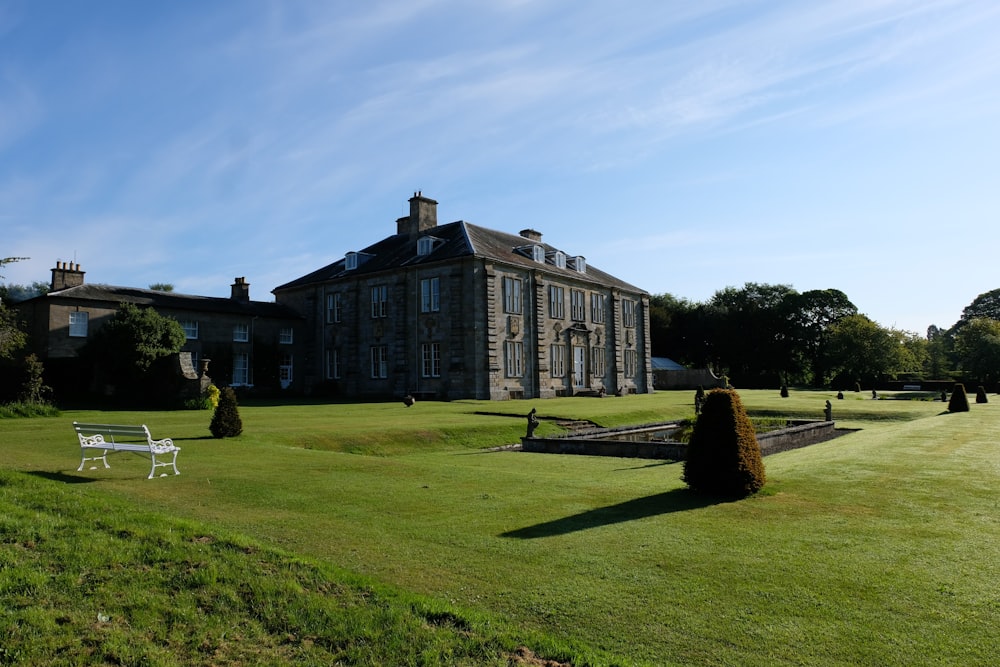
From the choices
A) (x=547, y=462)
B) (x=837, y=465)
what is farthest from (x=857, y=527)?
(x=547, y=462)

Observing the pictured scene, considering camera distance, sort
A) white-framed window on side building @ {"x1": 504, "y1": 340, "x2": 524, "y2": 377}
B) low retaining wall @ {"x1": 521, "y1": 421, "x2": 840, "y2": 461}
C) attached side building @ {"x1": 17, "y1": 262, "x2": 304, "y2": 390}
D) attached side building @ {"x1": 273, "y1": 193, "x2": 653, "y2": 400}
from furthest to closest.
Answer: white-framed window on side building @ {"x1": 504, "y1": 340, "x2": 524, "y2": 377}
attached side building @ {"x1": 273, "y1": 193, "x2": 653, "y2": 400}
attached side building @ {"x1": 17, "y1": 262, "x2": 304, "y2": 390}
low retaining wall @ {"x1": 521, "y1": 421, "x2": 840, "y2": 461}

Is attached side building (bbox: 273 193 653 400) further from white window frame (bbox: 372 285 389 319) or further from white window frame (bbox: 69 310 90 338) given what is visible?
white window frame (bbox: 69 310 90 338)

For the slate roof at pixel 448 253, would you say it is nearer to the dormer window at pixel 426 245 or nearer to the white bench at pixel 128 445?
the dormer window at pixel 426 245

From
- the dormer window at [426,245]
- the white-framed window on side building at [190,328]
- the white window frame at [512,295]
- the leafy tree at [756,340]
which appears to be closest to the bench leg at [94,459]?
the white-framed window on side building at [190,328]

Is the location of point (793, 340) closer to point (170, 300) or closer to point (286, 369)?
point (286, 369)

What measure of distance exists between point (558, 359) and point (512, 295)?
632 cm

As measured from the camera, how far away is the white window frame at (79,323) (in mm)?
37625

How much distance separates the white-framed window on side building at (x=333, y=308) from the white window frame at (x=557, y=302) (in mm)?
15001

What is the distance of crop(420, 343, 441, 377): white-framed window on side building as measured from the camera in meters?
43.5

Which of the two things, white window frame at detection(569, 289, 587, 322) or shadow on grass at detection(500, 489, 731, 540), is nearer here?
shadow on grass at detection(500, 489, 731, 540)

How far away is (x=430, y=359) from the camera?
1729 inches

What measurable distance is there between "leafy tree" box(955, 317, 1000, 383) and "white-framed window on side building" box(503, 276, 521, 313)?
163 feet

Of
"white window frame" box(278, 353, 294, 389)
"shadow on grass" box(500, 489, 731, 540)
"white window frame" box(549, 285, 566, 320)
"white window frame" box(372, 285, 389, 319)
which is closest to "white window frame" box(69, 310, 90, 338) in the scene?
"white window frame" box(278, 353, 294, 389)

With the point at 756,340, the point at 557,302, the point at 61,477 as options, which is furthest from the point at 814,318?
the point at 61,477
